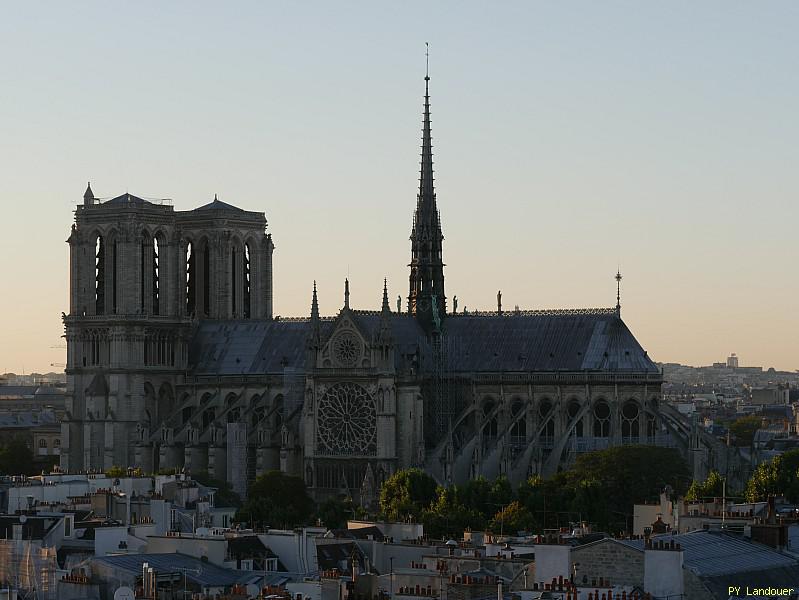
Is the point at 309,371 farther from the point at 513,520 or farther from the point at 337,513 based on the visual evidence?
the point at 513,520

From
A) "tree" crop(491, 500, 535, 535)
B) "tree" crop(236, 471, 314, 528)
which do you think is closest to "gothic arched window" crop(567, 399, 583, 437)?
"tree" crop(236, 471, 314, 528)

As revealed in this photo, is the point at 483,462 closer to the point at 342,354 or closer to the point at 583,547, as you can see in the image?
the point at 342,354

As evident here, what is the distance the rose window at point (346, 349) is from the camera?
564 feet

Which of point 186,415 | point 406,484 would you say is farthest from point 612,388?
point 186,415

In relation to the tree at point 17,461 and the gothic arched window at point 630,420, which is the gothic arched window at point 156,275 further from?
the gothic arched window at point 630,420

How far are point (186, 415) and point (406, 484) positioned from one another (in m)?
43.0

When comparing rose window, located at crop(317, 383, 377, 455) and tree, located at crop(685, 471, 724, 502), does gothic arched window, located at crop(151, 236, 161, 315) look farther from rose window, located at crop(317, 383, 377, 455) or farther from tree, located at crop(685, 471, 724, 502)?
tree, located at crop(685, 471, 724, 502)

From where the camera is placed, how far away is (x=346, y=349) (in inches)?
6801

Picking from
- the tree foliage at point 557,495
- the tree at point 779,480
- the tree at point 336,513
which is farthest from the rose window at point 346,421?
the tree at point 779,480

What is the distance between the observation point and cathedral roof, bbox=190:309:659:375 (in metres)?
171

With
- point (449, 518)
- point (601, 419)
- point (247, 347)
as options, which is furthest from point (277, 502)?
point (247, 347)

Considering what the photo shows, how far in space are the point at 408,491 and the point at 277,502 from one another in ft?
27.8

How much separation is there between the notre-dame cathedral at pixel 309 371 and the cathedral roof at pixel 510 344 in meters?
0.15

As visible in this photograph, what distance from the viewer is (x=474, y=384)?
174000mm
